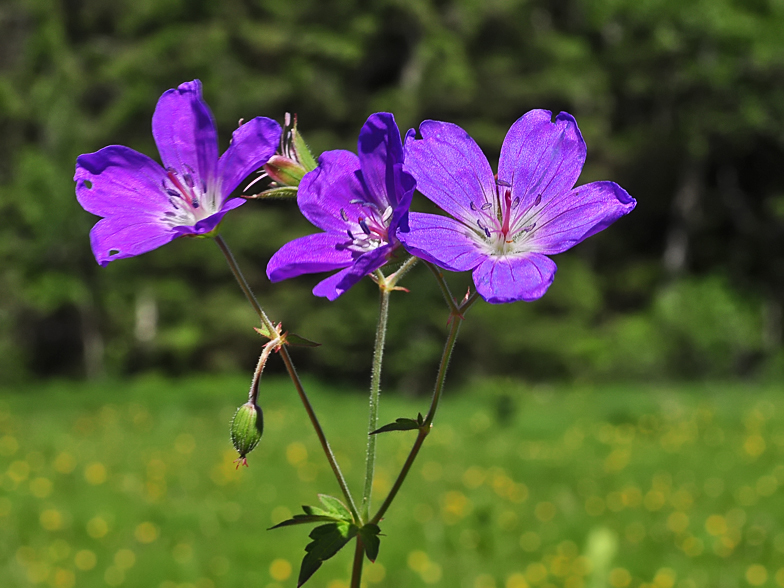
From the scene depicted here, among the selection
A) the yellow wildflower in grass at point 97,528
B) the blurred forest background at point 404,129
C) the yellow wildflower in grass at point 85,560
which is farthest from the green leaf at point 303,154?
the blurred forest background at point 404,129

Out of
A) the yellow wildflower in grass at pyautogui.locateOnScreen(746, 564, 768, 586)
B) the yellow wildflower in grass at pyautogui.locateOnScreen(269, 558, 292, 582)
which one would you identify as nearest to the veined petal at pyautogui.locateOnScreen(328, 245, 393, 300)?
the yellow wildflower in grass at pyautogui.locateOnScreen(269, 558, 292, 582)

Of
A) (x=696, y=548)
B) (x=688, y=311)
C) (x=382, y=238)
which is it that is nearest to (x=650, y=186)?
(x=688, y=311)

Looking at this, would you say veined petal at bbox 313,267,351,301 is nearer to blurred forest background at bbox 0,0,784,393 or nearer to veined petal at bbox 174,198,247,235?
veined petal at bbox 174,198,247,235

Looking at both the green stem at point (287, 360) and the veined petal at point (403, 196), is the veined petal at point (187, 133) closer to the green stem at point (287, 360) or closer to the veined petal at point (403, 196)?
the green stem at point (287, 360)

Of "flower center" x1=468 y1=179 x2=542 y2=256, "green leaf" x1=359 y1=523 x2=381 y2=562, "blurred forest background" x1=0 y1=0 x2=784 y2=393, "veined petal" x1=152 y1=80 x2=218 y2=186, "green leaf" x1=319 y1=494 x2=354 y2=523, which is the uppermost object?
"veined petal" x1=152 y1=80 x2=218 y2=186

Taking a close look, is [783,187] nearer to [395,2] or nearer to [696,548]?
[395,2]

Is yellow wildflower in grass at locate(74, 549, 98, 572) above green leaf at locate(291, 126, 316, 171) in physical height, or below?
below

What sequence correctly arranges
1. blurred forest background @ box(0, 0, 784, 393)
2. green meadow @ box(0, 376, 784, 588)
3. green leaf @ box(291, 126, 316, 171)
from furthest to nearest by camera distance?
blurred forest background @ box(0, 0, 784, 393), green meadow @ box(0, 376, 784, 588), green leaf @ box(291, 126, 316, 171)
